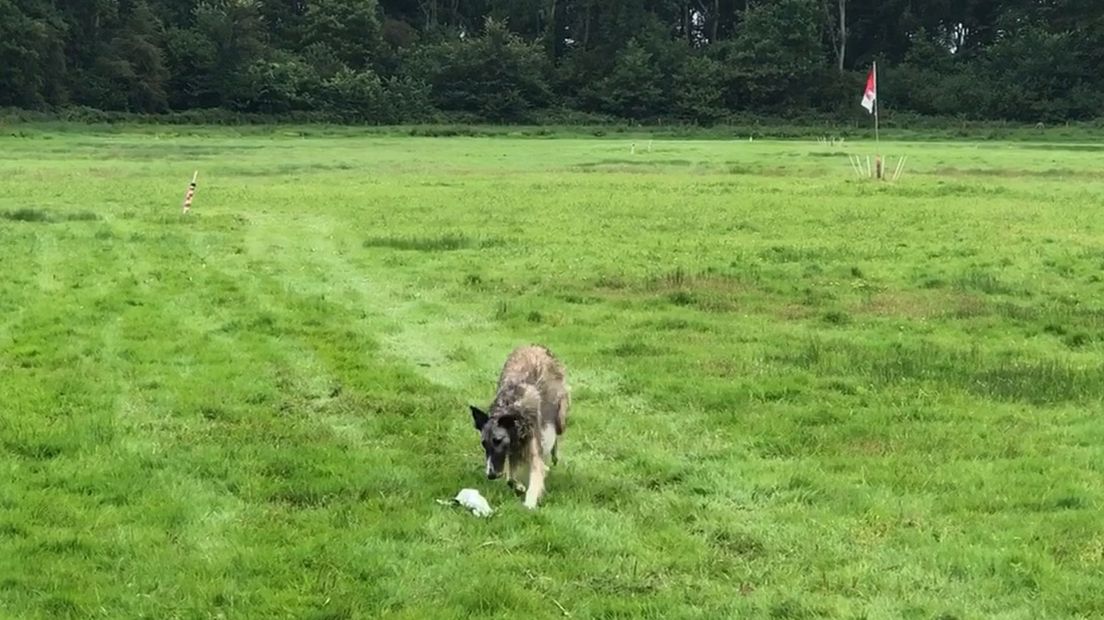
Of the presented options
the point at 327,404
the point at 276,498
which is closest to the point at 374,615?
the point at 276,498

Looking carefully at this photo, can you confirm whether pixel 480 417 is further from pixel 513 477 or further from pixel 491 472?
pixel 513 477

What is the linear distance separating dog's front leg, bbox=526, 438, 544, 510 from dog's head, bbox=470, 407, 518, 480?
181 mm

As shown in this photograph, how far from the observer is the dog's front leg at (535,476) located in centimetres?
957

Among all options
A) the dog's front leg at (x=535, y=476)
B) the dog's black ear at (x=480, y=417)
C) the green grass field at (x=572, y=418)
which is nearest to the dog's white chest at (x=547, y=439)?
the dog's front leg at (x=535, y=476)

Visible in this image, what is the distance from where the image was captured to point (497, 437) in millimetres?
9586

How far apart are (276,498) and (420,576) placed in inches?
82.1

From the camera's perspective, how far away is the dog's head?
377 inches

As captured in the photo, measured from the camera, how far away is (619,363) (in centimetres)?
1525

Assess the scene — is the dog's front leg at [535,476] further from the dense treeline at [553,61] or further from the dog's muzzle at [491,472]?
the dense treeline at [553,61]

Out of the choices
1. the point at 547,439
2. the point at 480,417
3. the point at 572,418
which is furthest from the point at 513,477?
the point at 572,418

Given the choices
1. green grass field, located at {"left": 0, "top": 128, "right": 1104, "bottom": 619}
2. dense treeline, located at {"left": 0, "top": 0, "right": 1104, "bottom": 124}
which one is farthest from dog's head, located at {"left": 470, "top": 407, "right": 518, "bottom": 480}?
dense treeline, located at {"left": 0, "top": 0, "right": 1104, "bottom": 124}

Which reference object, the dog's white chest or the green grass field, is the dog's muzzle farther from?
the dog's white chest

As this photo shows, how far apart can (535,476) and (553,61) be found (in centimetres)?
10703

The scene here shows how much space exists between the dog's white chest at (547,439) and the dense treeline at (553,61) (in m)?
90.2
